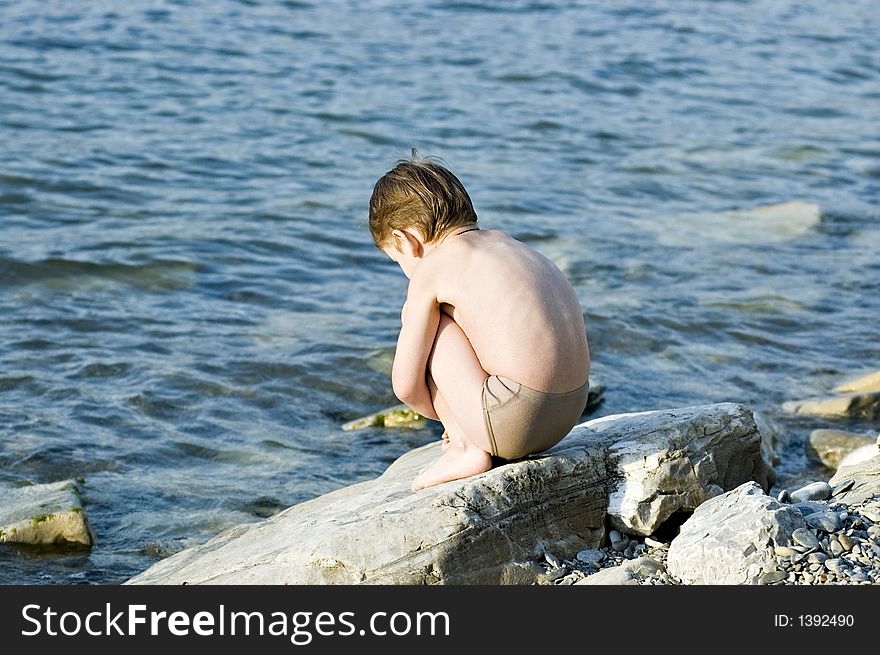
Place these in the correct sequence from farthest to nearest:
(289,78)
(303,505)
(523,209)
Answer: (289,78) → (523,209) → (303,505)

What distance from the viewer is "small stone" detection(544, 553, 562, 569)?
385cm

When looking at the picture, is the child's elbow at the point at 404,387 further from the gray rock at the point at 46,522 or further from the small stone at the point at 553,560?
the gray rock at the point at 46,522

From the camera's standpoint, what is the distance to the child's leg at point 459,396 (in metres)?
3.99

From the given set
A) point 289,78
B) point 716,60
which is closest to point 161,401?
point 289,78

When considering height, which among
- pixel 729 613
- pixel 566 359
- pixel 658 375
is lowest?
pixel 658 375

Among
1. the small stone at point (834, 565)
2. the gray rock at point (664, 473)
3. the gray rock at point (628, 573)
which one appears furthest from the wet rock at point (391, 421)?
the small stone at point (834, 565)

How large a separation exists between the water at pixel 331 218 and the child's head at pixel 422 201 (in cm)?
184

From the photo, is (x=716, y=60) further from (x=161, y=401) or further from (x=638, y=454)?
(x=638, y=454)

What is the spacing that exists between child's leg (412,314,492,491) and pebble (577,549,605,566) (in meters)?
0.43

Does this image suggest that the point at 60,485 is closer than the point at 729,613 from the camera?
No

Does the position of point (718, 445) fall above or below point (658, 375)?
above

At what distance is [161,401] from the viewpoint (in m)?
6.39

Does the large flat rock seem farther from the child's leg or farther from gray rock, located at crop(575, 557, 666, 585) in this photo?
gray rock, located at crop(575, 557, 666, 585)

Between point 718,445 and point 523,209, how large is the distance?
18.6 ft
